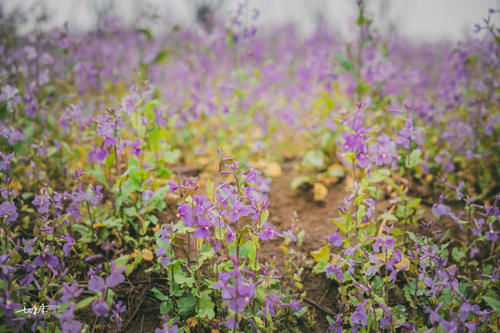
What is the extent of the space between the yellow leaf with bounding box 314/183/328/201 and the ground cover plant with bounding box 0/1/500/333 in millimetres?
50

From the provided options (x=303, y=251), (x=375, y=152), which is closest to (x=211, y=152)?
(x=303, y=251)

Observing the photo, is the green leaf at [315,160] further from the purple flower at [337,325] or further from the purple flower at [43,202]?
the purple flower at [43,202]

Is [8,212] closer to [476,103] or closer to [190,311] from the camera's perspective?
[190,311]

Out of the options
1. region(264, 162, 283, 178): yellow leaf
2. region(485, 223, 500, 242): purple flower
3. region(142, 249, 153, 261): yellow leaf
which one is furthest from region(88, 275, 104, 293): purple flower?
region(264, 162, 283, 178): yellow leaf

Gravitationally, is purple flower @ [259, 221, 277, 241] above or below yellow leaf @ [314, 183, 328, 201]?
above

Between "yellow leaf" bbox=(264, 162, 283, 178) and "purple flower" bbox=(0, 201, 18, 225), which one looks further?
"yellow leaf" bbox=(264, 162, 283, 178)

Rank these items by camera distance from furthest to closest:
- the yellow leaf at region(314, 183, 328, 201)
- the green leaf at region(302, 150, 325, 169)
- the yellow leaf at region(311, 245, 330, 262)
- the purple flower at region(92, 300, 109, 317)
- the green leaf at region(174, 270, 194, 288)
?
the green leaf at region(302, 150, 325, 169) → the yellow leaf at region(314, 183, 328, 201) → the yellow leaf at region(311, 245, 330, 262) → the green leaf at region(174, 270, 194, 288) → the purple flower at region(92, 300, 109, 317)

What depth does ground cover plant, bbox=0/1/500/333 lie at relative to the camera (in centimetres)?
138

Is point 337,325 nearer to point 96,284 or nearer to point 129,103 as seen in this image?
point 96,284

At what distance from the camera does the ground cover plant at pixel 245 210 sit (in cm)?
138

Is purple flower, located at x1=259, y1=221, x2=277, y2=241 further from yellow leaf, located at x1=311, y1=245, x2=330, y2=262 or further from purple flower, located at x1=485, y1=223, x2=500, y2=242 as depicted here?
purple flower, located at x1=485, y1=223, x2=500, y2=242

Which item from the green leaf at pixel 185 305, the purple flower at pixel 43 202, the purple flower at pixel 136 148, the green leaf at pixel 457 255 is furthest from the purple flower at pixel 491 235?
the purple flower at pixel 43 202

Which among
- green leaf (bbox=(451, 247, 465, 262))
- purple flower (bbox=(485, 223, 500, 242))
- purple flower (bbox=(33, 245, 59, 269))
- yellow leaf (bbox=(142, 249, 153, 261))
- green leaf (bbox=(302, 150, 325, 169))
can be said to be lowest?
green leaf (bbox=(451, 247, 465, 262))

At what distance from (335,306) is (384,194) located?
1.03 meters
